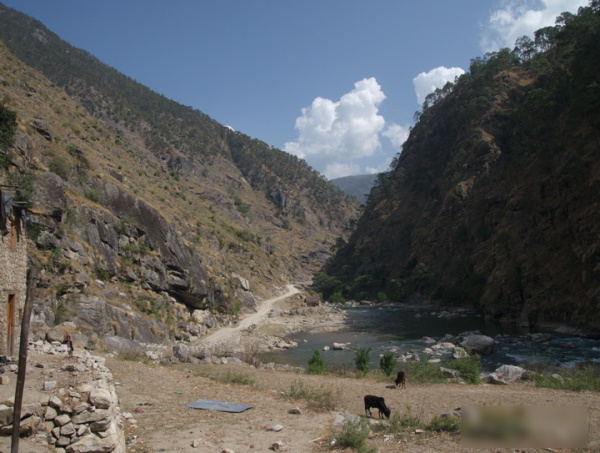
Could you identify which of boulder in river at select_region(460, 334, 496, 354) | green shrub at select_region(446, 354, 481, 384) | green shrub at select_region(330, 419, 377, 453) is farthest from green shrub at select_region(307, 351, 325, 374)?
boulder in river at select_region(460, 334, 496, 354)

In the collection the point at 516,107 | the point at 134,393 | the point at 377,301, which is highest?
the point at 516,107

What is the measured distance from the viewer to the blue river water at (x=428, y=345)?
85.6 ft

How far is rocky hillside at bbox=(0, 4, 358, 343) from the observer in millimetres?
23188

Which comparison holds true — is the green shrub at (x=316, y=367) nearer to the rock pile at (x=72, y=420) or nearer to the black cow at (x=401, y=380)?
the black cow at (x=401, y=380)

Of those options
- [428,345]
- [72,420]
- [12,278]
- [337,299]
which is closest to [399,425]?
[72,420]

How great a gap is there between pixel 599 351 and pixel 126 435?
31422mm

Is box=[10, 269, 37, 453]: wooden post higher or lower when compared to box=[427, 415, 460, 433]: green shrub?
higher

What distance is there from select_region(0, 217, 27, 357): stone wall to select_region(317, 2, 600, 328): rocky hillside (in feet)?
132

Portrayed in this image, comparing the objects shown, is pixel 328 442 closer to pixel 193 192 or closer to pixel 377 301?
pixel 377 301

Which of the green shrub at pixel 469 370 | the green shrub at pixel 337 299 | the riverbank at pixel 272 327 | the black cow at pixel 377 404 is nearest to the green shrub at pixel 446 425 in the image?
the black cow at pixel 377 404

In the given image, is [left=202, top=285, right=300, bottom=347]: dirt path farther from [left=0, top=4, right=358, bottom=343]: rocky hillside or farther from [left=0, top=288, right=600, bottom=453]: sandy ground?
[left=0, top=288, right=600, bottom=453]: sandy ground

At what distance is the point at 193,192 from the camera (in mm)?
117688

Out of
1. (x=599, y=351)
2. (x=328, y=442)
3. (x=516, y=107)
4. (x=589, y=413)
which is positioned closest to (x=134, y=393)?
(x=328, y=442)

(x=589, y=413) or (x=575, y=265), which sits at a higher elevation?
(x=575, y=265)
